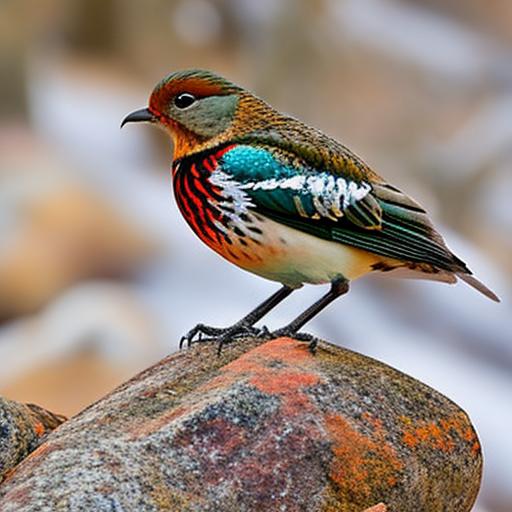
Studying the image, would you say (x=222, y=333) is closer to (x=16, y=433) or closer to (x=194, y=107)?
→ (x=194, y=107)

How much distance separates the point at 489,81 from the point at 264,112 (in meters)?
17.9

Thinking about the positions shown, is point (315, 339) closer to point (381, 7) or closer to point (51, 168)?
point (51, 168)

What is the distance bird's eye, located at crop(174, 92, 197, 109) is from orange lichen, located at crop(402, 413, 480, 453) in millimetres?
1388

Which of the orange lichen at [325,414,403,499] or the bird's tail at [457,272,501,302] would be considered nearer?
the orange lichen at [325,414,403,499]

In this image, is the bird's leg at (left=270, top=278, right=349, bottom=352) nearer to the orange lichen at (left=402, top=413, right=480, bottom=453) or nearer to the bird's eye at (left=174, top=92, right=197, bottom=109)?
the orange lichen at (left=402, top=413, right=480, bottom=453)

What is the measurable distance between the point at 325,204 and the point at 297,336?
468 mm

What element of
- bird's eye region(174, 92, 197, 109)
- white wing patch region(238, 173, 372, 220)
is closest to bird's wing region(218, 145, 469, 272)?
white wing patch region(238, 173, 372, 220)

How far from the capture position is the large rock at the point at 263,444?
4.02 m

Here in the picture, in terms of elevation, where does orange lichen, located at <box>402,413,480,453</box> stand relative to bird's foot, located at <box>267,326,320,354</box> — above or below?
below

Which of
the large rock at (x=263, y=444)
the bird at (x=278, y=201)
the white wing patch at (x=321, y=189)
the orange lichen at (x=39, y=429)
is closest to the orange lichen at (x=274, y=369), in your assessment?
the large rock at (x=263, y=444)

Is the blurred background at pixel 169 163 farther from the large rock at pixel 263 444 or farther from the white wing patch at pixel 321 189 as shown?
the large rock at pixel 263 444

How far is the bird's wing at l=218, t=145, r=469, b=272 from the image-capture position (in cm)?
488

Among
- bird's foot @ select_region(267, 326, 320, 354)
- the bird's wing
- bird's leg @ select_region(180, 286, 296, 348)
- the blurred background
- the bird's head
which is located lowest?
bird's foot @ select_region(267, 326, 320, 354)

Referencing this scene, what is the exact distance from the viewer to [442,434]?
4.61 m
